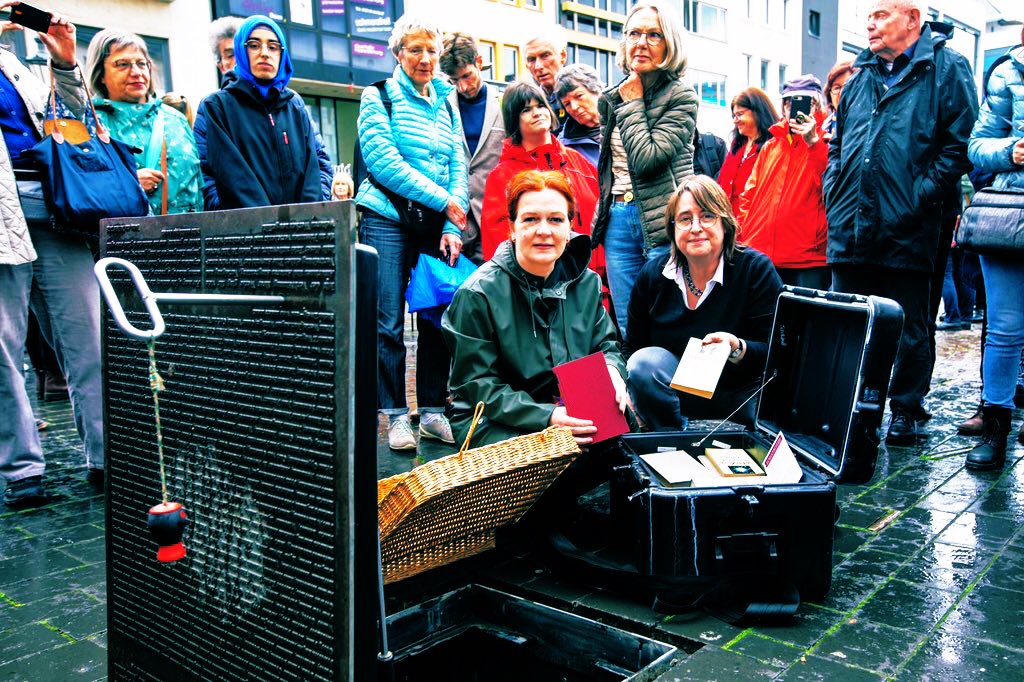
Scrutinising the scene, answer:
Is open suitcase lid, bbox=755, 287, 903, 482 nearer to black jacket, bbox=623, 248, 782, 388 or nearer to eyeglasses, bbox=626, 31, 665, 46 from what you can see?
black jacket, bbox=623, 248, 782, 388

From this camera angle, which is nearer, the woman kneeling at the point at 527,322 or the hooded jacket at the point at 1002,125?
the woman kneeling at the point at 527,322

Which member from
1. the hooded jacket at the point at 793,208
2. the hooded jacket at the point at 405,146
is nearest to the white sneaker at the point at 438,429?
the hooded jacket at the point at 405,146

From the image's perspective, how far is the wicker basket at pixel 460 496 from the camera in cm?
235

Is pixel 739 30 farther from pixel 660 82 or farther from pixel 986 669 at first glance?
pixel 986 669

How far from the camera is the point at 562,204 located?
3.29 metres

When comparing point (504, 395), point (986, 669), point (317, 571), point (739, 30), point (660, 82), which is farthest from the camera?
point (739, 30)

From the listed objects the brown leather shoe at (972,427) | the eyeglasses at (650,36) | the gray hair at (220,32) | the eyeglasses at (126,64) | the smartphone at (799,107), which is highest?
the gray hair at (220,32)

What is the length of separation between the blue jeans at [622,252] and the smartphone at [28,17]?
280 centimetres

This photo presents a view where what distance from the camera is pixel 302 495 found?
1555 mm

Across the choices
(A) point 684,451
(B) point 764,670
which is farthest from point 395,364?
(B) point 764,670

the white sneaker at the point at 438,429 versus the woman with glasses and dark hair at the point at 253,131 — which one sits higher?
the woman with glasses and dark hair at the point at 253,131

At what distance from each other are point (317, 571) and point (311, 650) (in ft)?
0.49

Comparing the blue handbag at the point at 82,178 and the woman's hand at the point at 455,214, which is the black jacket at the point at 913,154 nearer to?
the woman's hand at the point at 455,214

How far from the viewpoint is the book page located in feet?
10.1
